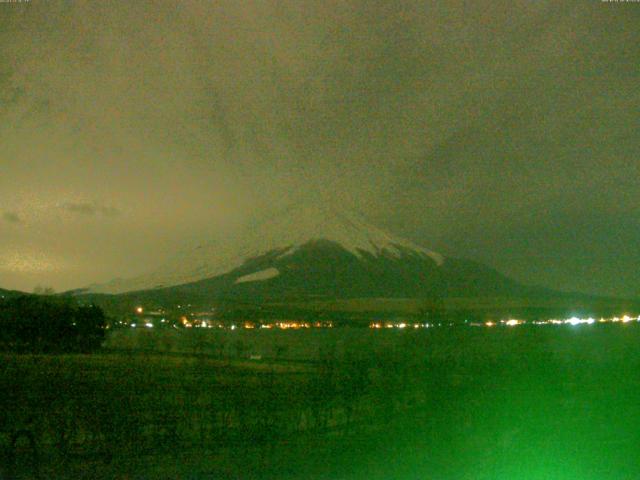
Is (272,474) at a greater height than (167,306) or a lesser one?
lesser

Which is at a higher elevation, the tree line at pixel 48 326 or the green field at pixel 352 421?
the tree line at pixel 48 326

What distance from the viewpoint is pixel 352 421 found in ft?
48.7

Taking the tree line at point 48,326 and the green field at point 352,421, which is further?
the tree line at point 48,326

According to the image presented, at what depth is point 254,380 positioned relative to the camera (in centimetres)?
2414

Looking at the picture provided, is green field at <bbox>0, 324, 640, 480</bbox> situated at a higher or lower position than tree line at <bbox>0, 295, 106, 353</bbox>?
lower

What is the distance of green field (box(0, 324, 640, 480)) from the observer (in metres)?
10.7

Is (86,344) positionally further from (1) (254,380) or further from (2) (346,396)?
(2) (346,396)

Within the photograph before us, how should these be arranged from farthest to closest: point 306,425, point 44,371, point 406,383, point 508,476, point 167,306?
point 167,306 → point 44,371 → point 406,383 → point 306,425 → point 508,476

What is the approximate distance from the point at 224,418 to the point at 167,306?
50.5 metres

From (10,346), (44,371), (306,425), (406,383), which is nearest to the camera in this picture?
(306,425)

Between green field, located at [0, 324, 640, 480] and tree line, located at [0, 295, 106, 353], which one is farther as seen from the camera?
tree line, located at [0, 295, 106, 353]

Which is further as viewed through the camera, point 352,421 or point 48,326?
point 48,326

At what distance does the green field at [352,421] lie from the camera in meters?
10.7

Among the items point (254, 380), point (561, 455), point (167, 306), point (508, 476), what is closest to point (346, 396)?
point (561, 455)
